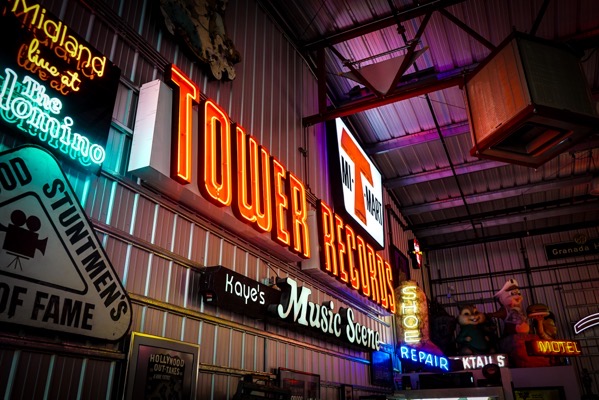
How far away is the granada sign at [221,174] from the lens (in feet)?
13.0

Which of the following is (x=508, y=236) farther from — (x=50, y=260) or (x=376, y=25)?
(x=50, y=260)

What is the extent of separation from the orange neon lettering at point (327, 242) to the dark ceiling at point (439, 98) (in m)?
1.74

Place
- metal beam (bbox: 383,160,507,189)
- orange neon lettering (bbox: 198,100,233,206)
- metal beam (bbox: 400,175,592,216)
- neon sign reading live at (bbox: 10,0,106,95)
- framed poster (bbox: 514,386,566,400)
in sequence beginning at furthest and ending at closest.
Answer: metal beam (bbox: 400,175,592,216) < metal beam (bbox: 383,160,507,189) < framed poster (bbox: 514,386,566,400) < orange neon lettering (bbox: 198,100,233,206) < neon sign reading live at (bbox: 10,0,106,95)

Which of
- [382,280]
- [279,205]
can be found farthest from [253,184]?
[382,280]

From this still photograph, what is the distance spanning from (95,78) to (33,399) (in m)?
2.32

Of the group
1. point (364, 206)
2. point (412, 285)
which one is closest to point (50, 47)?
point (364, 206)

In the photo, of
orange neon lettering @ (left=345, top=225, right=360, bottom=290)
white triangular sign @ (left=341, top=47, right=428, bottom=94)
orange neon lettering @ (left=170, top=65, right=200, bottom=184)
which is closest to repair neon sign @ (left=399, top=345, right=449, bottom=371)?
orange neon lettering @ (left=345, top=225, right=360, bottom=290)

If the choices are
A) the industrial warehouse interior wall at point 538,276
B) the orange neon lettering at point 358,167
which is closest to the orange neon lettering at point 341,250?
the orange neon lettering at point 358,167

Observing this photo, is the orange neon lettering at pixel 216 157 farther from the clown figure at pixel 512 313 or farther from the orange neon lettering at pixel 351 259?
the clown figure at pixel 512 313

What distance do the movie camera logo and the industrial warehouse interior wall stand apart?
15709 millimetres

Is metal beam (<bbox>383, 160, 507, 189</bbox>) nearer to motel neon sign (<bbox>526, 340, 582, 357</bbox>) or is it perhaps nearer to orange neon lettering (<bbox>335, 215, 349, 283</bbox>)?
motel neon sign (<bbox>526, 340, 582, 357</bbox>)

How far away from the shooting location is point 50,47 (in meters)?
3.29

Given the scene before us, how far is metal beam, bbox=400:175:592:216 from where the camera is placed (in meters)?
12.1

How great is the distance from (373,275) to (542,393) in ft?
19.1
